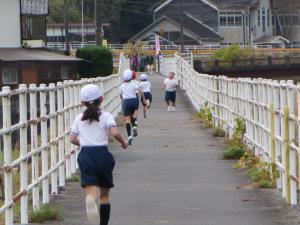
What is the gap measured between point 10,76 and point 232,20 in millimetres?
56003

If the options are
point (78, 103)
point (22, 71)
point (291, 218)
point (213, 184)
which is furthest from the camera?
point (22, 71)

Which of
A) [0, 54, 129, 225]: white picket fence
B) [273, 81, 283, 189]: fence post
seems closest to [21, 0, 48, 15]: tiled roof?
[0, 54, 129, 225]: white picket fence

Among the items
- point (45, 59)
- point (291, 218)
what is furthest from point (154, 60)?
point (291, 218)

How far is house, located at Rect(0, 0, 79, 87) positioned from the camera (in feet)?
184

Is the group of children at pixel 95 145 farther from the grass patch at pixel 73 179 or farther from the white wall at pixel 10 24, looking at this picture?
the white wall at pixel 10 24

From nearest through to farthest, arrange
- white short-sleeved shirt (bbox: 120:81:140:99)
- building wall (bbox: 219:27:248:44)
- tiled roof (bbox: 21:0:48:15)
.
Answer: white short-sleeved shirt (bbox: 120:81:140:99) < tiled roof (bbox: 21:0:48:15) < building wall (bbox: 219:27:248:44)

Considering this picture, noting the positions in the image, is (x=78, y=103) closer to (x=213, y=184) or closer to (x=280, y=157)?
(x=213, y=184)

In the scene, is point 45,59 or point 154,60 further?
point 154,60

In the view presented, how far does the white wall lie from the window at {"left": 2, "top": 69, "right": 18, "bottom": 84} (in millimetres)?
3904

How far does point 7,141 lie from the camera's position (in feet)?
36.8

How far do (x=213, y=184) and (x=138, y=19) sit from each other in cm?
9370

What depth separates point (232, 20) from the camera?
110 meters

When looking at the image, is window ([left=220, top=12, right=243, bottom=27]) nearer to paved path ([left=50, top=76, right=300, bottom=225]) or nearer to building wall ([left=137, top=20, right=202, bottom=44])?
building wall ([left=137, top=20, right=202, bottom=44])

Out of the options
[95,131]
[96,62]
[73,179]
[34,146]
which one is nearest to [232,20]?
[96,62]
